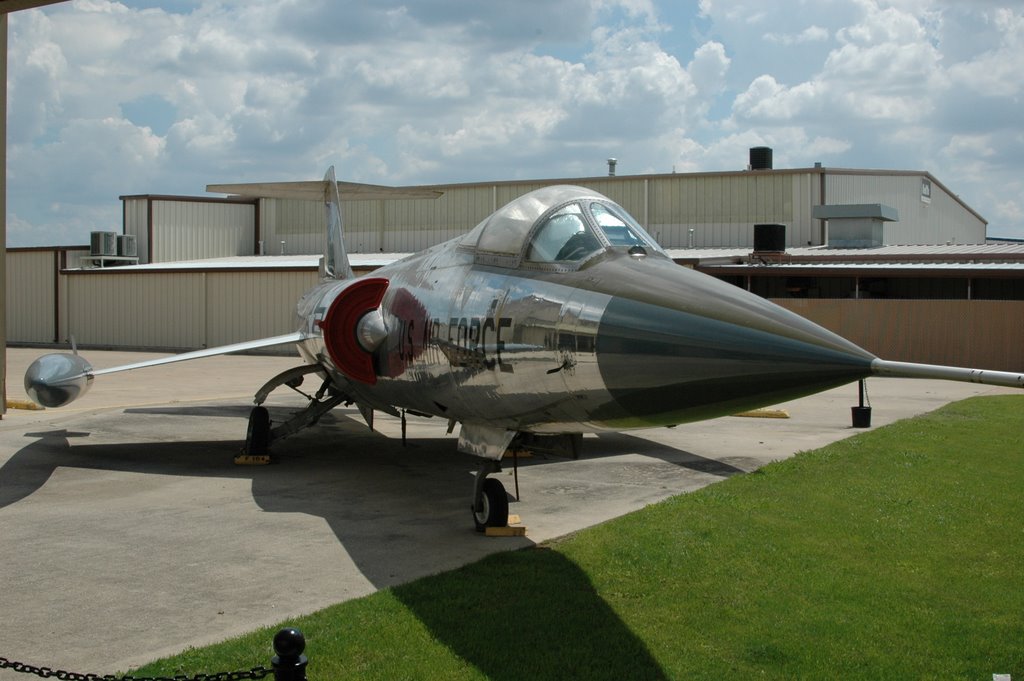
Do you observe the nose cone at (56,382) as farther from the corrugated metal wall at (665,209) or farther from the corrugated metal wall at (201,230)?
the corrugated metal wall at (201,230)

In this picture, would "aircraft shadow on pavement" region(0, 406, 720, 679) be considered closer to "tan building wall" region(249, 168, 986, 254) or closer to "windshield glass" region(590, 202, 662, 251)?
"windshield glass" region(590, 202, 662, 251)

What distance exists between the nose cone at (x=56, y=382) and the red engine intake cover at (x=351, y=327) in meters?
3.70

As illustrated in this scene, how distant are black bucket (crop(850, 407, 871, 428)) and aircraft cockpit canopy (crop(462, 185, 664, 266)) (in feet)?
35.2

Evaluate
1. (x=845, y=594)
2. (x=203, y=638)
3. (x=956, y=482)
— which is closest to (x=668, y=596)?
(x=845, y=594)

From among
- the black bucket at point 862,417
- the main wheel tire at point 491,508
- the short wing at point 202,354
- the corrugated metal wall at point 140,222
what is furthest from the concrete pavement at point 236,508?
the corrugated metal wall at point 140,222

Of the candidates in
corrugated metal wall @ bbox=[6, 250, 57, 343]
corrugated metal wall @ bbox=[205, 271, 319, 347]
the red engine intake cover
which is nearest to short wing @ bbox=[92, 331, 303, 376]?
the red engine intake cover

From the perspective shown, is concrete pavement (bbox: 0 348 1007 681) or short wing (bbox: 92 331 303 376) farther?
short wing (bbox: 92 331 303 376)

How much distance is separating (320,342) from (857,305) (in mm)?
22253

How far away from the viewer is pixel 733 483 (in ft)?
37.5

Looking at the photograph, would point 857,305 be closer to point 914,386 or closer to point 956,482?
point 914,386

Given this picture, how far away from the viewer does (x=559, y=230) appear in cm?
772

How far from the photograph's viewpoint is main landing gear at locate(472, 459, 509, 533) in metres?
9.09

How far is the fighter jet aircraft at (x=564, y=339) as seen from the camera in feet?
18.3

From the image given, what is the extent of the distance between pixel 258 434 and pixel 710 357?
29.6 feet
